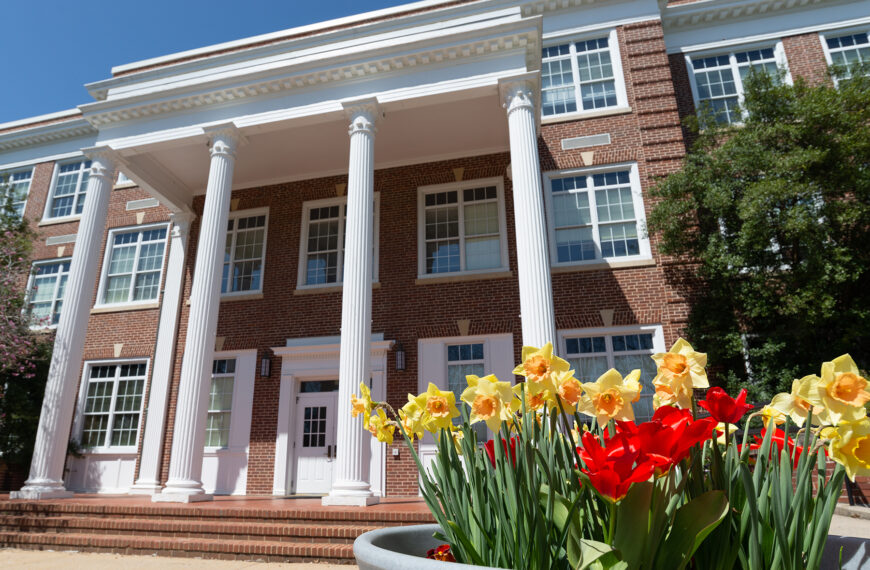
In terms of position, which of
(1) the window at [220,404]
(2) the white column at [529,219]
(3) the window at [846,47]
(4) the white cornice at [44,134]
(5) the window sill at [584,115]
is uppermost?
(4) the white cornice at [44,134]

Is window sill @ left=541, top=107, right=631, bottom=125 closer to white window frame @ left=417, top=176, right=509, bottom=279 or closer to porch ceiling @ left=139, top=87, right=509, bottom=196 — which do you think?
porch ceiling @ left=139, top=87, right=509, bottom=196

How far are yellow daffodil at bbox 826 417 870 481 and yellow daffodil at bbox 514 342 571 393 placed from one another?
71 centimetres

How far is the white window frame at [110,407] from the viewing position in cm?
1369

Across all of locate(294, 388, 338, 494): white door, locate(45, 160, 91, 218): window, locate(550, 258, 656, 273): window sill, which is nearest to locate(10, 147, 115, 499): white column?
locate(294, 388, 338, 494): white door

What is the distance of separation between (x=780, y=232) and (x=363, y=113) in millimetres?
8137

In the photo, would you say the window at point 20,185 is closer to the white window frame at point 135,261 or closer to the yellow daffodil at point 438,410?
the white window frame at point 135,261

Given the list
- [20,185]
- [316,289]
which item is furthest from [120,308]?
[20,185]

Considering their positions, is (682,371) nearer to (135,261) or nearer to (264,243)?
(264,243)

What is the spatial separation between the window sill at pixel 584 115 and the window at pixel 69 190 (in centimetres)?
1477

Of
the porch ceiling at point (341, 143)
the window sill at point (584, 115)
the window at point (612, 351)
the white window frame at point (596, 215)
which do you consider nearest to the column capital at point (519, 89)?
the porch ceiling at point (341, 143)

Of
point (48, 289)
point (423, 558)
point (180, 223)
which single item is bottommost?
point (423, 558)

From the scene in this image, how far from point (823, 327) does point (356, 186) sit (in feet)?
29.6

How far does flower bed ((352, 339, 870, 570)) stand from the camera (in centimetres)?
125

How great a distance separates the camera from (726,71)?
13.5m
